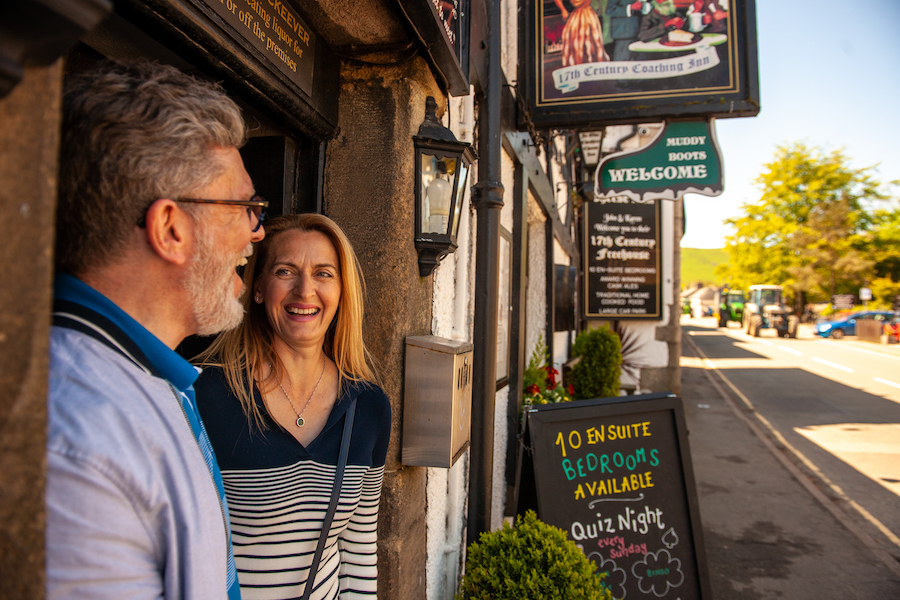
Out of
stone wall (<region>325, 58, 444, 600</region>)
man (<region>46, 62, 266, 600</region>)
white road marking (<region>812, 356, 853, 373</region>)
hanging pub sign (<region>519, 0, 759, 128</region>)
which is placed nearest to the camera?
man (<region>46, 62, 266, 600</region>)

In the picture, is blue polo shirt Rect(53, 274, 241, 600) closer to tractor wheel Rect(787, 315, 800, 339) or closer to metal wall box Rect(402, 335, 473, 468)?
metal wall box Rect(402, 335, 473, 468)

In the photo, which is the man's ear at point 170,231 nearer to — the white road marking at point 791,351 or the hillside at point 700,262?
the white road marking at point 791,351

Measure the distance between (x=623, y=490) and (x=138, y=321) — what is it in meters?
3.00

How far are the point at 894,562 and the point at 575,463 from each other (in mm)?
3012

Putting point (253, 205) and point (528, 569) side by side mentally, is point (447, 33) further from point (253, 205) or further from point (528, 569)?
point (528, 569)

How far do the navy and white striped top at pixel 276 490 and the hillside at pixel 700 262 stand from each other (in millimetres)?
133615

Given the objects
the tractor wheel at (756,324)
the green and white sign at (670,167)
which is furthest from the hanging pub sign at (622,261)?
the tractor wheel at (756,324)

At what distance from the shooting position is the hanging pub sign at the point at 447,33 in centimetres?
173

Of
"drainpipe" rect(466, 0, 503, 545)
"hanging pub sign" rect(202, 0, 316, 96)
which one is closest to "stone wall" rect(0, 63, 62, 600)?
"hanging pub sign" rect(202, 0, 316, 96)

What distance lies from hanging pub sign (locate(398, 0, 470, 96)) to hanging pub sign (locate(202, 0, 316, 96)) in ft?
1.17

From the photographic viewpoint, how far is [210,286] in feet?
3.17

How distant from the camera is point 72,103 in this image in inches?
32.5

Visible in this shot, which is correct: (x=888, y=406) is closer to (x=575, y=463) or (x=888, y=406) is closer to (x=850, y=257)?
(x=575, y=463)

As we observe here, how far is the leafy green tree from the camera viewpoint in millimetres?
32594
